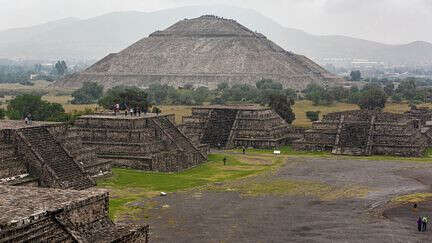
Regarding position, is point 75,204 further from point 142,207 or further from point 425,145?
point 425,145

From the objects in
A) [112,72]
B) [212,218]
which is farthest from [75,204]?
[112,72]

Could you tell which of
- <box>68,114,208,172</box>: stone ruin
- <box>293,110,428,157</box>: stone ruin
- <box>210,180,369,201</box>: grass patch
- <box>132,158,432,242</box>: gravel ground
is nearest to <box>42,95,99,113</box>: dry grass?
<box>293,110,428,157</box>: stone ruin

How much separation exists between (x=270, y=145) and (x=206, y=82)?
113 m

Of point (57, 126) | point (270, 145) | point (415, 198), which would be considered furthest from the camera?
point (270, 145)

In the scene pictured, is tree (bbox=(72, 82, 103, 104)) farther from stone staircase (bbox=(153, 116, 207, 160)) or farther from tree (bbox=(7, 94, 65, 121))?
stone staircase (bbox=(153, 116, 207, 160))

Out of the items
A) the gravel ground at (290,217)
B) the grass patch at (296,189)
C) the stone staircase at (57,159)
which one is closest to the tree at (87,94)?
the gravel ground at (290,217)

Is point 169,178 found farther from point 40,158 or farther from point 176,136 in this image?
point 40,158

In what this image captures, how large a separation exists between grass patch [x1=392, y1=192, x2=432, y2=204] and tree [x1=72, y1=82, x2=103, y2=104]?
315ft

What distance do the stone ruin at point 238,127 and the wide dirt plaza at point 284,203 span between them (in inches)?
492

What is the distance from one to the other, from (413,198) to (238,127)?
33.2 meters

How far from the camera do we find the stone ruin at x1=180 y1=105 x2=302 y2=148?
2867 inches

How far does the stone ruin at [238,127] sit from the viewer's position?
72.8 metres

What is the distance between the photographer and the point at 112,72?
195 metres

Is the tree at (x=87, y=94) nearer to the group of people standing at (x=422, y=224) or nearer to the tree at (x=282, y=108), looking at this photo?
the tree at (x=282, y=108)
